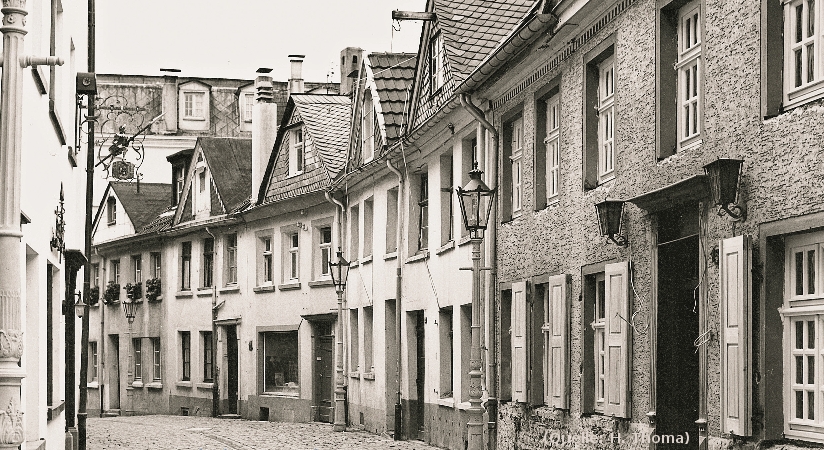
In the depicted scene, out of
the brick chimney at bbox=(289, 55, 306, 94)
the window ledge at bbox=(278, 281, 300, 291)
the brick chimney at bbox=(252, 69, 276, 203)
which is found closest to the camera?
the window ledge at bbox=(278, 281, 300, 291)

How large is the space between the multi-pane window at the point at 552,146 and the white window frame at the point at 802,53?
6997 mm

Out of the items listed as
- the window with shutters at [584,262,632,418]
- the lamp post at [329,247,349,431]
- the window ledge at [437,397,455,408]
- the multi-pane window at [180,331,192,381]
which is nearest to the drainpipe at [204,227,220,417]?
the multi-pane window at [180,331,192,381]

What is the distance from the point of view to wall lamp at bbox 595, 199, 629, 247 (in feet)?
50.7

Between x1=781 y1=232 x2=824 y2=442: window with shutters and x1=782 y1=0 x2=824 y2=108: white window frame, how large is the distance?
3.64 feet

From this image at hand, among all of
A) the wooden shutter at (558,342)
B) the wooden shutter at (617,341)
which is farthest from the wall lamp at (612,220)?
the wooden shutter at (558,342)

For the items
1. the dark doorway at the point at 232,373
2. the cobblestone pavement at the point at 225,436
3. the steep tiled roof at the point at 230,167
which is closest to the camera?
the cobblestone pavement at the point at 225,436

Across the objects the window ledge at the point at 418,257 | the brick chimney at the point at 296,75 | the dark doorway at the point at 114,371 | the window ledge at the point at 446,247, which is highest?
the brick chimney at the point at 296,75

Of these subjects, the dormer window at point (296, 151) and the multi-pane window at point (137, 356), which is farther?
the multi-pane window at point (137, 356)

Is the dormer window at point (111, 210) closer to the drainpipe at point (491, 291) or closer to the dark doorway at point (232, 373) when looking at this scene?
the dark doorway at point (232, 373)

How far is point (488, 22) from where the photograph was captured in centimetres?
2509

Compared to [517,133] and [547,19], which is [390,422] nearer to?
[517,133]

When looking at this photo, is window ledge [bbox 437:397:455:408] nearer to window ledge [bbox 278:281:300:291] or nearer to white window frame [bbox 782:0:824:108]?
window ledge [bbox 278:281:300:291]

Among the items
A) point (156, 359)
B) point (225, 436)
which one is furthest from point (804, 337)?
point (156, 359)

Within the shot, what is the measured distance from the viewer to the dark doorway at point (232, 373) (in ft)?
136
